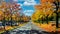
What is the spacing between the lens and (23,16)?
3.34 m

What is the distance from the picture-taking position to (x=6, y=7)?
3.37 m

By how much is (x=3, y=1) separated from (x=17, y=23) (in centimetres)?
39

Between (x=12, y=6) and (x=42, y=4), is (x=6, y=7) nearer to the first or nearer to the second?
(x=12, y=6)

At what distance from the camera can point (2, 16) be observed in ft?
11.1

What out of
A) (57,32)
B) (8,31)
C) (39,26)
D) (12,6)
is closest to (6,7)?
(12,6)

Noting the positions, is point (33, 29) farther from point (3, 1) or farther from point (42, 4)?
point (3, 1)

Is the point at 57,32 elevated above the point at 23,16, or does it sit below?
below

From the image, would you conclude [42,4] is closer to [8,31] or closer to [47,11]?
[47,11]

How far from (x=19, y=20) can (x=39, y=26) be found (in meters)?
0.31

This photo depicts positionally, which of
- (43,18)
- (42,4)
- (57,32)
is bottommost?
(57,32)

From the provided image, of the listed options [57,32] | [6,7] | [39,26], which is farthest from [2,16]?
[57,32]

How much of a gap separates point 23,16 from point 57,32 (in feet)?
1.81

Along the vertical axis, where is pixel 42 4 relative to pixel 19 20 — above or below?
above

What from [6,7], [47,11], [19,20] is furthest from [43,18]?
[6,7]
